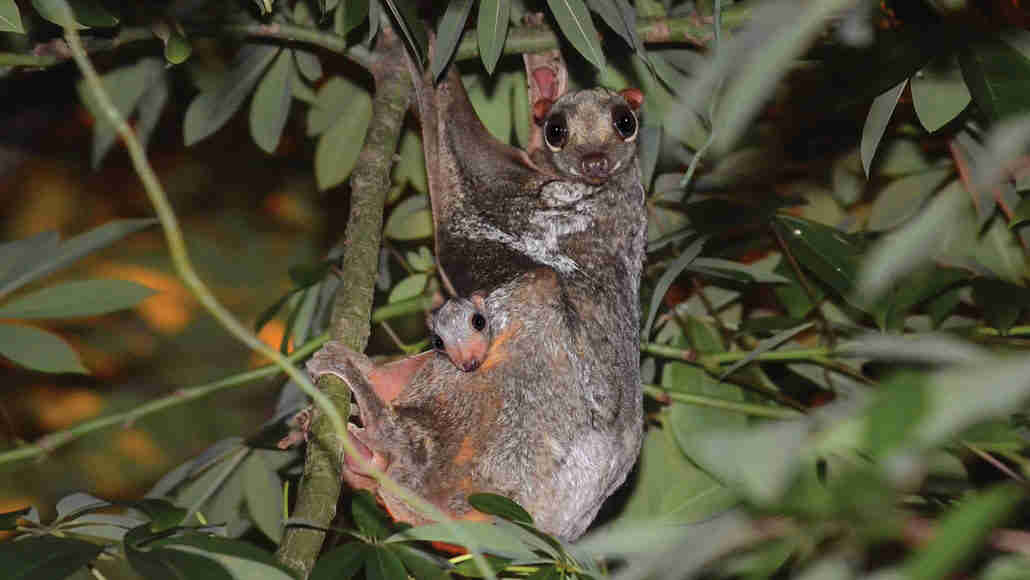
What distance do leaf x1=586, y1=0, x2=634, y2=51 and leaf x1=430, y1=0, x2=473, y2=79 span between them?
0.88ft

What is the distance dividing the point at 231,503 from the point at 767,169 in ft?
5.81

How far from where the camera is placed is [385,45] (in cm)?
240

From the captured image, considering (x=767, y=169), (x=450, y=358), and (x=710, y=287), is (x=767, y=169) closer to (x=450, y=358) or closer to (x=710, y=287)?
(x=710, y=287)

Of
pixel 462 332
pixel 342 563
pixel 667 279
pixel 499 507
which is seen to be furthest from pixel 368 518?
pixel 667 279

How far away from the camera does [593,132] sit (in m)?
2.32

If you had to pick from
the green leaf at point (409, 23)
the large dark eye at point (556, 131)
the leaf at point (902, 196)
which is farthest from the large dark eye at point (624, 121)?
the leaf at point (902, 196)

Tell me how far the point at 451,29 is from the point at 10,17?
81 centimetres

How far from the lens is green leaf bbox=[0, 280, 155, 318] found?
2207mm

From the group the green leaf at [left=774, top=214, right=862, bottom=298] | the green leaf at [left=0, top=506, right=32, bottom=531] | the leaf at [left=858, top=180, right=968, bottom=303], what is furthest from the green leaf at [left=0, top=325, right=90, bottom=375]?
the leaf at [left=858, top=180, right=968, bottom=303]

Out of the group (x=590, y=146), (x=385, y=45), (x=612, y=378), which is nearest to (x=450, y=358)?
(x=612, y=378)

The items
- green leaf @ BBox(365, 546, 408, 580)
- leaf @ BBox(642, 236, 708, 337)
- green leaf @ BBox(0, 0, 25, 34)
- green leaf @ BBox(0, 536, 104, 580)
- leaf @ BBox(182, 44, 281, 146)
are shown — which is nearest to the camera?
green leaf @ BBox(0, 536, 104, 580)

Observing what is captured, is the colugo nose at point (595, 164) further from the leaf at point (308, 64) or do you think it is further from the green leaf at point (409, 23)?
the leaf at point (308, 64)

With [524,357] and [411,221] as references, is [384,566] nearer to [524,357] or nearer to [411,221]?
[524,357]

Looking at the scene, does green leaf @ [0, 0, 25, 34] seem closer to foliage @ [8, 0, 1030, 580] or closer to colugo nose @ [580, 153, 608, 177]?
foliage @ [8, 0, 1030, 580]
